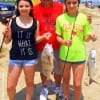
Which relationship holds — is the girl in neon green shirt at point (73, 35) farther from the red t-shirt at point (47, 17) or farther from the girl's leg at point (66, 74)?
the red t-shirt at point (47, 17)

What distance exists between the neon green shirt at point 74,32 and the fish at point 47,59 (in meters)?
0.20

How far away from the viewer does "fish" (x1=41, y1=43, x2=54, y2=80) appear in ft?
17.4

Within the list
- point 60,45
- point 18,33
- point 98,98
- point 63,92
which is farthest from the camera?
point 98,98

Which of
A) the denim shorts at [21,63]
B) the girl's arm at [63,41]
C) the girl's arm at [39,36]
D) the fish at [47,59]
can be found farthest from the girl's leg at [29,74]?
the girl's arm at [63,41]

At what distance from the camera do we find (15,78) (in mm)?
5250

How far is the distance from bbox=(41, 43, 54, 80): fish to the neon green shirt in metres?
0.20

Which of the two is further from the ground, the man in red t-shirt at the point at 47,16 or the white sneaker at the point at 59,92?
the man in red t-shirt at the point at 47,16

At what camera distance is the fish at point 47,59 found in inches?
209

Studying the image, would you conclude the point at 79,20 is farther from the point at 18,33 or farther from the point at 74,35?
the point at 18,33

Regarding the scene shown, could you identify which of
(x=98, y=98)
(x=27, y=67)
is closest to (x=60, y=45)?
(x=27, y=67)

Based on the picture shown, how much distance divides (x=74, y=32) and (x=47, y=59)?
61 centimetres

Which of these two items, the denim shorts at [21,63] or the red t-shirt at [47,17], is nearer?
the denim shorts at [21,63]

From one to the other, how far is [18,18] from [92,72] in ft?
4.74

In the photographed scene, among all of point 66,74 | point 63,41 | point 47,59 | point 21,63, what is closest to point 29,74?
point 21,63
